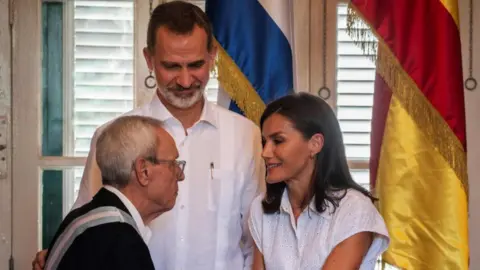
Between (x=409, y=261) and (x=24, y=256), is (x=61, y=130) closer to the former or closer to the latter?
(x=24, y=256)

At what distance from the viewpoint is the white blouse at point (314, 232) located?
6.34 feet

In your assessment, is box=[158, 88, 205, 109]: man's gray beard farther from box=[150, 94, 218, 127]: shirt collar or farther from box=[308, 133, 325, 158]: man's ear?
box=[308, 133, 325, 158]: man's ear

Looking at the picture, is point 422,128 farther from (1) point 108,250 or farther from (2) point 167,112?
(1) point 108,250

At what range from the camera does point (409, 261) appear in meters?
2.84

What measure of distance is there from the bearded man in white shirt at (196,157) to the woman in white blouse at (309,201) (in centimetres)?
22

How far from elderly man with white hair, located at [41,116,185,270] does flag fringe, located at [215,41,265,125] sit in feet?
3.20

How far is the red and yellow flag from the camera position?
9.18 ft

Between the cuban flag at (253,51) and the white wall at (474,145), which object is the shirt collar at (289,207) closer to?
the cuban flag at (253,51)

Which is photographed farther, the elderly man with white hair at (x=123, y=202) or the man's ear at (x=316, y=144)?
the man's ear at (x=316, y=144)

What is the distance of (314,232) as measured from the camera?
1985 mm

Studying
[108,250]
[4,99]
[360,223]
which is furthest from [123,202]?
[4,99]

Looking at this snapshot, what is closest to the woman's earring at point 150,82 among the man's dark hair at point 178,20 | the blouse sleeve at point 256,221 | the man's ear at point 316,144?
the man's dark hair at point 178,20

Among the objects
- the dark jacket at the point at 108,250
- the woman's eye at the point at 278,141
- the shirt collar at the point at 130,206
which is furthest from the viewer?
the woman's eye at the point at 278,141

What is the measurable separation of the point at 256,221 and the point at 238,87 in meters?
0.85
